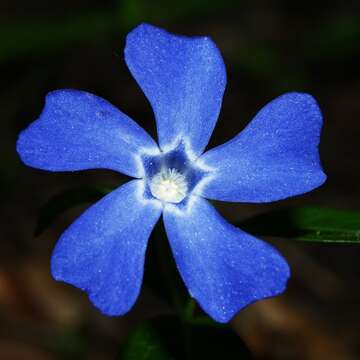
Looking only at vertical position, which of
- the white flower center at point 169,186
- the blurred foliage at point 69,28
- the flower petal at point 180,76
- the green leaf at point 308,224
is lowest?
the blurred foliage at point 69,28

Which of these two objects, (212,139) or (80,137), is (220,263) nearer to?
(80,137)

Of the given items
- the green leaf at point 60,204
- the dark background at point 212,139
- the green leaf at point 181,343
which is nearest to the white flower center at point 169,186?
the green leaf at point 60,204

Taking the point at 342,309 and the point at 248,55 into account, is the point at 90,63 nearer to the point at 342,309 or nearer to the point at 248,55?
the point at 248,55

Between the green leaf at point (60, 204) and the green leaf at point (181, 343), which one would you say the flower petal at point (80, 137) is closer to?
the green leaf at point (60, 204)

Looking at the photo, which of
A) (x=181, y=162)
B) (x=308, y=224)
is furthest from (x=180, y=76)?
(x=308, y=224)

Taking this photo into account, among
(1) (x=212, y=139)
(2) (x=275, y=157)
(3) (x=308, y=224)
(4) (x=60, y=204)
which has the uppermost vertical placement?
(2) (x=275, y=157)

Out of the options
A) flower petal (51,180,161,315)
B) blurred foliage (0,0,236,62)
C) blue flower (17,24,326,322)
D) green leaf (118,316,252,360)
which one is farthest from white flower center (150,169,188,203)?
blurred foliage (0,0,236,62)

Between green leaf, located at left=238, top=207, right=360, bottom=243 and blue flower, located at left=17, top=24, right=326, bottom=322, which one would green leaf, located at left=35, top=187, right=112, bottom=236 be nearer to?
blue flower, located at left=17, top=24, right=326, bottom=322
